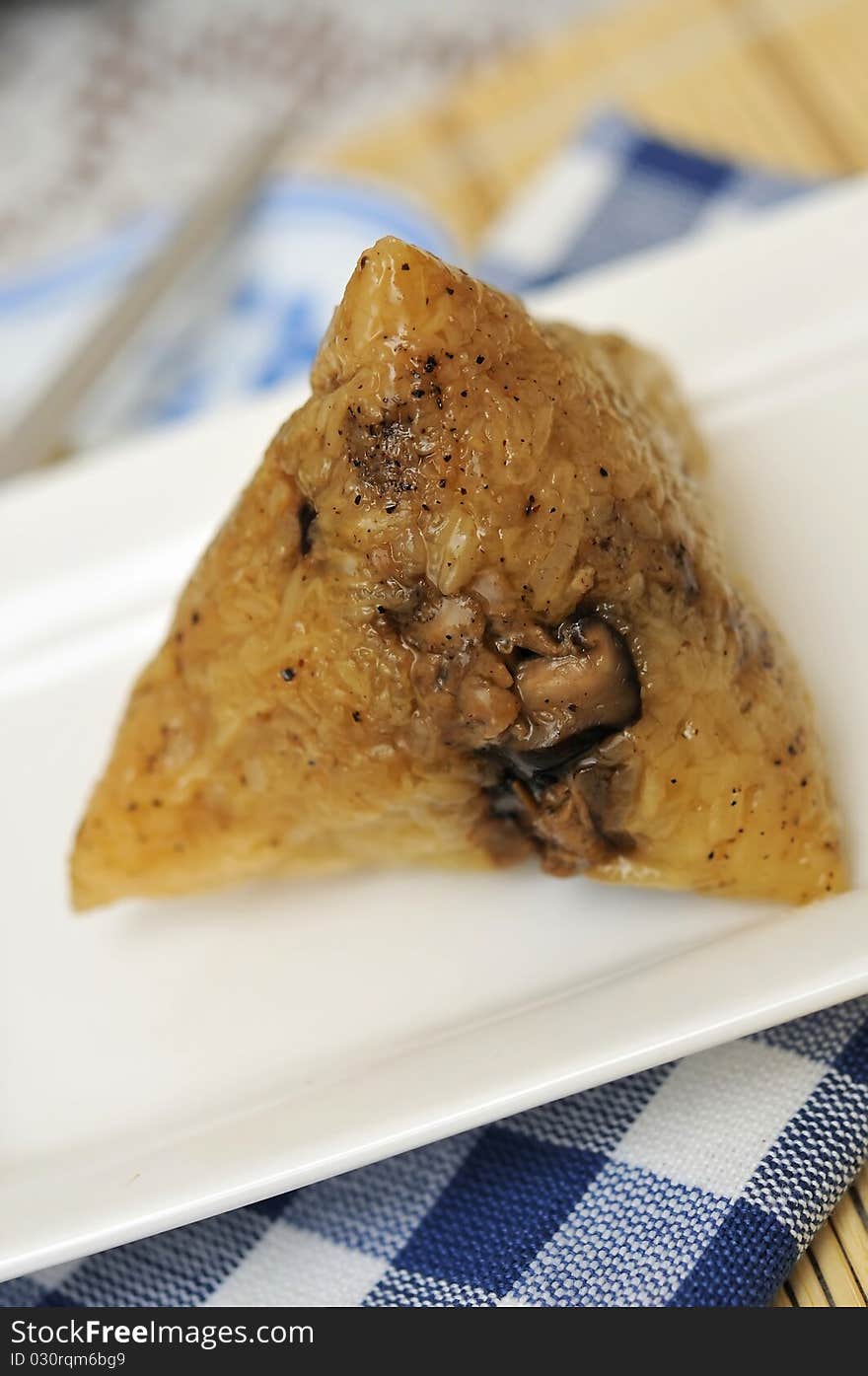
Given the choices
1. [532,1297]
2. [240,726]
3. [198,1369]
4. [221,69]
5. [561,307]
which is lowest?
[532,1297]

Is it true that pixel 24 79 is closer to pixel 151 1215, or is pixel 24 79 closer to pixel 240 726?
pixel 240 726

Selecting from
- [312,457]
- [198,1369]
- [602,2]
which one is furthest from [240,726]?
[602,2]

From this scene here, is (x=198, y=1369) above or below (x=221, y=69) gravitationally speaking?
below

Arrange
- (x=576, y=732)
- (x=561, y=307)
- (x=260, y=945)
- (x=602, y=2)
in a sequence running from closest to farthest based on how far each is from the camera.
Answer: (x=576, y=732), (x=260, y=945), (x=561, y=307), (x=602, y=2)

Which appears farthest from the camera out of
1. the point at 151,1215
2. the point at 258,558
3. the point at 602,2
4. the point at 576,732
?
the point at 602,2

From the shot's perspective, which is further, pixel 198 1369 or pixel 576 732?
pixel 576 732
